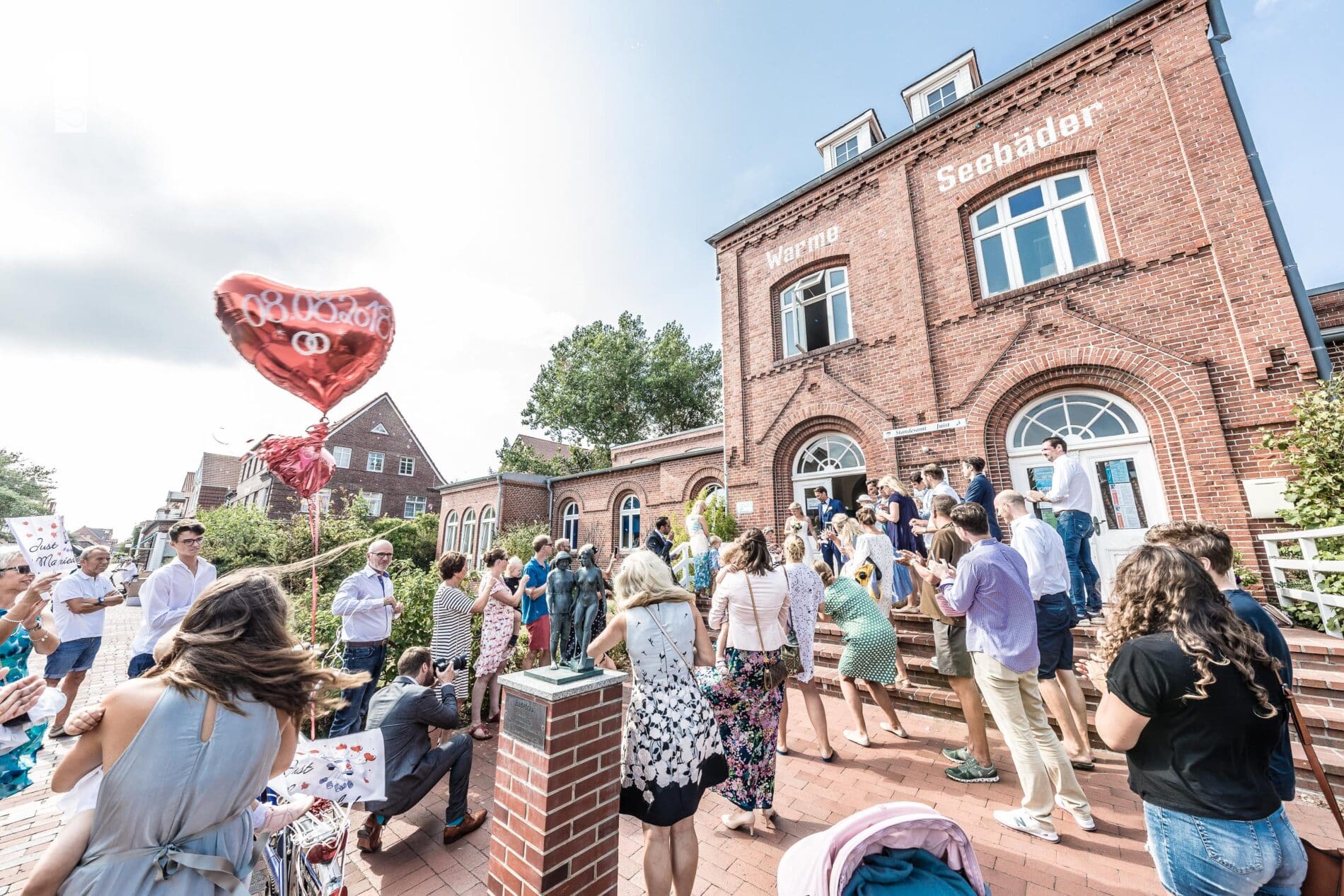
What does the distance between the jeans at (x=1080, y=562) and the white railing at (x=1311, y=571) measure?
1.62 m

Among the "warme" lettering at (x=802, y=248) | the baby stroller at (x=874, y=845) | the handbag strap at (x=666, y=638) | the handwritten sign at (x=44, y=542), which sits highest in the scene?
the "warme" lettering at (x=802, y=248)

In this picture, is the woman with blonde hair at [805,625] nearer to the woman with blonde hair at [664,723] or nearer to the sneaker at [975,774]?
the sneaker at [975,774]

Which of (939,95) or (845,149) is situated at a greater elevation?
(939,95)

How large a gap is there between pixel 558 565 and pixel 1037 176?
9673mm

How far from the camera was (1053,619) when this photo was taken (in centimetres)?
381

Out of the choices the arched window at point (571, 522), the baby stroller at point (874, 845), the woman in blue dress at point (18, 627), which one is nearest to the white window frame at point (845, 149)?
the baby stroller at point (874, 845)

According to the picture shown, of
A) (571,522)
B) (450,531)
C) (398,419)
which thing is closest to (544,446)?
(398,419)

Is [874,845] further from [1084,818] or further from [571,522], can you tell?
[571,522]

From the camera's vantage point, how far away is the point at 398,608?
477 cm

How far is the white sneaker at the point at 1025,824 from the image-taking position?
10.1 feet

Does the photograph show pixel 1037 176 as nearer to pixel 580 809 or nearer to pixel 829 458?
pixel 829 458

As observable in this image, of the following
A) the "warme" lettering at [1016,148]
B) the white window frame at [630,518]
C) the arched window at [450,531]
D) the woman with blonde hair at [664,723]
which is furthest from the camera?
the arched window at [450,531]

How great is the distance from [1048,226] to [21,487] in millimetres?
61534

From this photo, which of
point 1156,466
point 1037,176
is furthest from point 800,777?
point 1037,176
